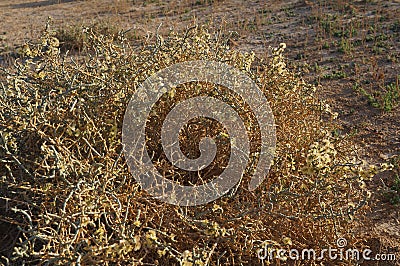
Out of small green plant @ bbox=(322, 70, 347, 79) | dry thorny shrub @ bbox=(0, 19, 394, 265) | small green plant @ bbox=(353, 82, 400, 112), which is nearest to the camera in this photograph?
dry thorny shrub @ bbox=(0, 19, 394, 265)

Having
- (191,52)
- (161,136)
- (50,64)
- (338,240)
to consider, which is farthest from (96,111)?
(338,240)

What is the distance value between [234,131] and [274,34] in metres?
4.68

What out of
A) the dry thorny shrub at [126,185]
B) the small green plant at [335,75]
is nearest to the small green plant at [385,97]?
the small green plant at [335,75]

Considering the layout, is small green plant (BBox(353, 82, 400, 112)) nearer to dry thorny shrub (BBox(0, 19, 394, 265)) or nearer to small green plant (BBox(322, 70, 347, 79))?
small green plant (BBox(322, 70, 347, 79))

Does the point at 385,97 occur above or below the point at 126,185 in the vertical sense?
below

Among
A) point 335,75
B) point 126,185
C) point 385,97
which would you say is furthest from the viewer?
point 335,75

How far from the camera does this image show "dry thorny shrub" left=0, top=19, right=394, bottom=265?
70.9 inches

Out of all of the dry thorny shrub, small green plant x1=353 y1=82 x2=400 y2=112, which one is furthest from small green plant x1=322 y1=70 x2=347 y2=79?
the dry thorny shrub

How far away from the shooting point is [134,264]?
178 cm

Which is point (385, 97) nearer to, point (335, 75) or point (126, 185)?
point (335, 75)

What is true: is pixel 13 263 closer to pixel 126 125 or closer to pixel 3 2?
pixel 126 125

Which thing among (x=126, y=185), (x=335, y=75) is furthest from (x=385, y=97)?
(x=126, y=185)

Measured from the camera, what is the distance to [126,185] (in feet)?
6.73

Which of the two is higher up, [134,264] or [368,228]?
[134,264]
